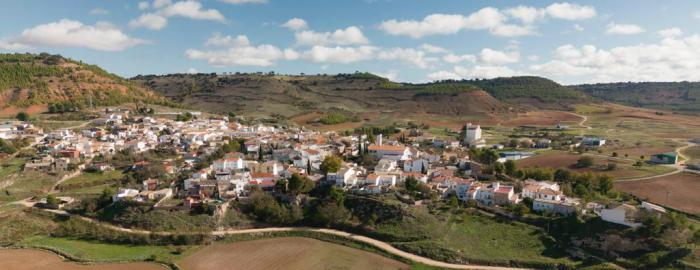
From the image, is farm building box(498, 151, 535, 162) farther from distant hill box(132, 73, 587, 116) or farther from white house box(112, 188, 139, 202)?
distant hill box(132, 73, 587, 116)

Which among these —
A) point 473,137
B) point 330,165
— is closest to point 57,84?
point 330,165

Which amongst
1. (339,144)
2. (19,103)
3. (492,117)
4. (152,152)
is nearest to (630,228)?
(339,144)

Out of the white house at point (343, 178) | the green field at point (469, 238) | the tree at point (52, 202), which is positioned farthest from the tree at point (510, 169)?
the tree at point (52, 202)

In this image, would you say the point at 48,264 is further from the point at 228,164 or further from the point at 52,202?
the point at 228,164

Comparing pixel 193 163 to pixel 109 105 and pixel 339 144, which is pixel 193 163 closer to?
pixel 339 144

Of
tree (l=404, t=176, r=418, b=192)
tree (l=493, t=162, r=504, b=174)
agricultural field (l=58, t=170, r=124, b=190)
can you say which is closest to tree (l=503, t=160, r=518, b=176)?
tree (l=493, t=162, r=504, b=174)
